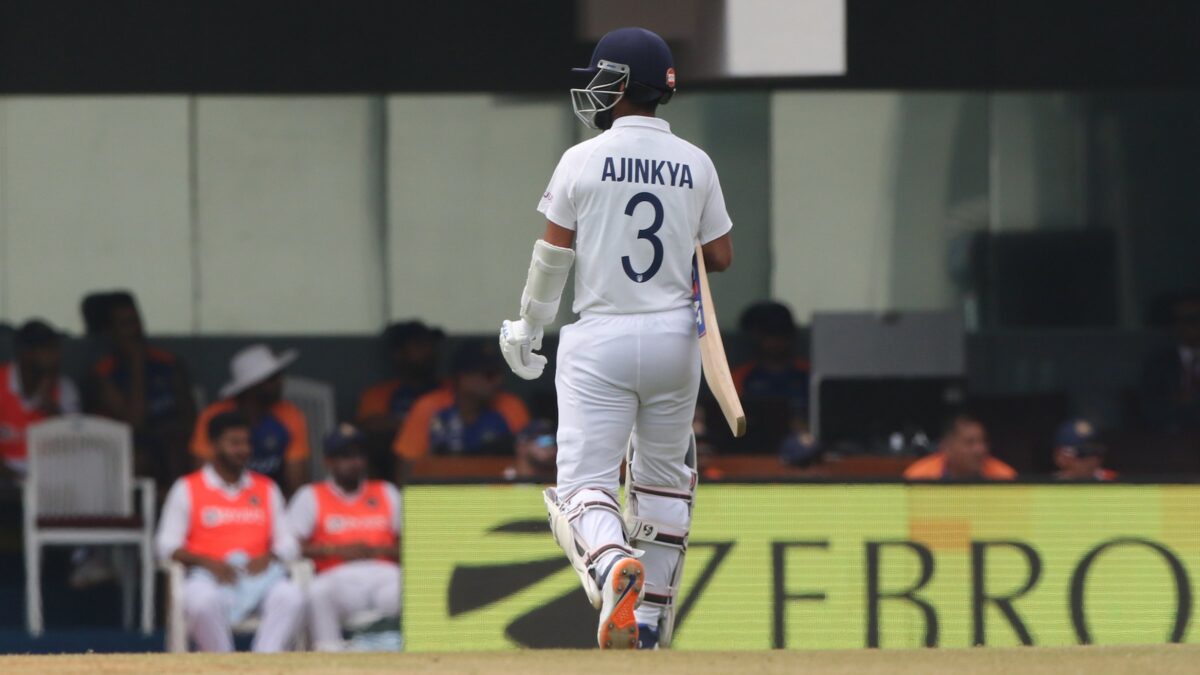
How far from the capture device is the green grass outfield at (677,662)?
213 inches

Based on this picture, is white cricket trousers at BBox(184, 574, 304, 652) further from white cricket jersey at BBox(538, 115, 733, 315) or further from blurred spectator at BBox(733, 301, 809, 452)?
white cricket jersey at BBox(538, 115, 733, 315)

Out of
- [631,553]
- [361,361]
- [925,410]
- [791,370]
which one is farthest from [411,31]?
[631,553]

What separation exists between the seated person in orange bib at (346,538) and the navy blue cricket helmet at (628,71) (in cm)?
398

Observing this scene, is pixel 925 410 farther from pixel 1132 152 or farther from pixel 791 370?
pixel 1132 152

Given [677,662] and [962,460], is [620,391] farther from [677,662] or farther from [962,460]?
[962,460]

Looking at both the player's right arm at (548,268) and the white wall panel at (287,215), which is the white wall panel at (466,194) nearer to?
the white wall panel at (287,215)

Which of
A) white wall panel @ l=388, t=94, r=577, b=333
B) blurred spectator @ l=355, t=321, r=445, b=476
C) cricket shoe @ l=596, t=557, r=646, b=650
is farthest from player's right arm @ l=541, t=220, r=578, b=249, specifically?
white wall panel @ l=388, t=94, r=577, b=333

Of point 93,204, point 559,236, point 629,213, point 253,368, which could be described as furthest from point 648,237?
point 93,204

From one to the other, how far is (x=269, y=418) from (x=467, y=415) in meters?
1.01

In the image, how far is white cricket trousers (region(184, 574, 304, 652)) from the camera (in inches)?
364

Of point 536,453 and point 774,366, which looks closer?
point 536,453

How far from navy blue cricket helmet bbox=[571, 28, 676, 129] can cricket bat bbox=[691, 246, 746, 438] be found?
527 millimetres

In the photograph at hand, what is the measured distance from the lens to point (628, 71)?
231 inches

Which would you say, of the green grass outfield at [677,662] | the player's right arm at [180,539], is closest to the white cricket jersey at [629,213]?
the green grass outfield at [677,662]
